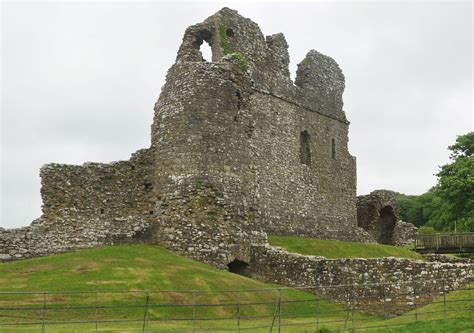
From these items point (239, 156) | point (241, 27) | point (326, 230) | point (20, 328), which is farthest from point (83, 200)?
point (326, 230)

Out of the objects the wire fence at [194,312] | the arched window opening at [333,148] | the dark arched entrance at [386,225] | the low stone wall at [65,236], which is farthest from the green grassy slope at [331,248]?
the dark arched entrance at [386,225]

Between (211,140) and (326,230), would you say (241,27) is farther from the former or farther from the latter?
(326,230)

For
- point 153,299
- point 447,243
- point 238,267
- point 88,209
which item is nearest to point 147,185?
point 88,209

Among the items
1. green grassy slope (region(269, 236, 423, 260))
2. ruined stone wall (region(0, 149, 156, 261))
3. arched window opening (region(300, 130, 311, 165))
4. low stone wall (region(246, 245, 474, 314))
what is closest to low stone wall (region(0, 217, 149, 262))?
ruined stone wall (region(0, 149, 156, 261))

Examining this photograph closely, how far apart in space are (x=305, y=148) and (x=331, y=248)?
8.22m

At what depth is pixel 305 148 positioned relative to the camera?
41.8 meters

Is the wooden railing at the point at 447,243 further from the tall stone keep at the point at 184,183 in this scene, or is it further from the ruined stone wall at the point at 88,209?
the ruined stone wall at the point at 88,209

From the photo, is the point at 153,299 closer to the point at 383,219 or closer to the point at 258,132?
the point at 258,132

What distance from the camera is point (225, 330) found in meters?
18.7

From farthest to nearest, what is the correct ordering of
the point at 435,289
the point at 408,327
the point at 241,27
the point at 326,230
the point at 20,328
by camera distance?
the point at 326,230 → the point at 241,27 → the point at 435,289 → the point at 408,327 → the point at 20,328

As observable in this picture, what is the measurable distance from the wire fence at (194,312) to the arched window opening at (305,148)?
55.6 feet

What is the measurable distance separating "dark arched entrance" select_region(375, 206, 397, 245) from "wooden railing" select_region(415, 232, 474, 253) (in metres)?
5.11

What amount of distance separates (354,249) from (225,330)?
20208mm

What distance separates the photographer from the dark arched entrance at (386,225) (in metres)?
49.8
